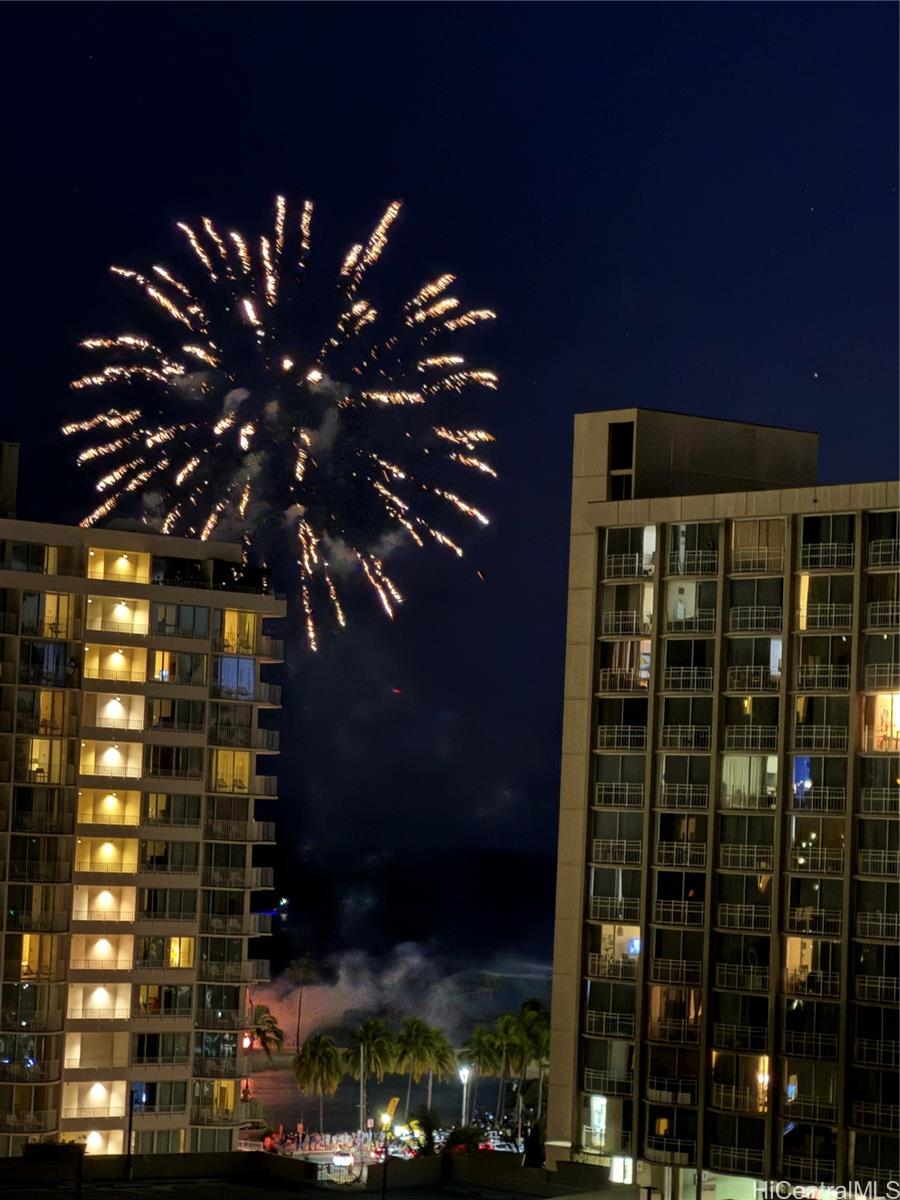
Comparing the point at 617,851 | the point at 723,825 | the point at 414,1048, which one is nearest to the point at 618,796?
the point at 617,851

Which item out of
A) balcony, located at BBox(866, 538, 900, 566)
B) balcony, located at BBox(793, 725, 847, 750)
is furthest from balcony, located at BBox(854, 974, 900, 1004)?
balcony, located at BBox(866, 538, 900, 566)

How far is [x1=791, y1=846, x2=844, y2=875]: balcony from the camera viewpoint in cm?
9012

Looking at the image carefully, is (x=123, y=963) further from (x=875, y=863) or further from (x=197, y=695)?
(x=875, y=863)

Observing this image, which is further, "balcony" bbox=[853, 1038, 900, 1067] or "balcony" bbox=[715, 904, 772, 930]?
"balcony" bbox=[715, 904, 772, 930]

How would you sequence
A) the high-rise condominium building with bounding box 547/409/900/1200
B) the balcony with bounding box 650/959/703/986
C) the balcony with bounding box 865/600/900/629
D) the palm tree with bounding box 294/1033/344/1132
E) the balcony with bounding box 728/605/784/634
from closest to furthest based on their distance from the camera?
1. the high-rise condominium building with bounding box 547/409/900/1200
2. the balcony with bounding box 865/600/900/629
3. the balcony with bounding box 728/605/784/634
4. the balcony with bounding box 650/959/703/986
5. the palm tree with bounding box 294/1033/344/1132

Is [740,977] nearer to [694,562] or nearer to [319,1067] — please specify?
[694,562]

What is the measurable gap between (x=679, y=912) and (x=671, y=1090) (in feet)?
22.0

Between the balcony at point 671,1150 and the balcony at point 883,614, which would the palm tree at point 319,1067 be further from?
the balcony at point 883,614

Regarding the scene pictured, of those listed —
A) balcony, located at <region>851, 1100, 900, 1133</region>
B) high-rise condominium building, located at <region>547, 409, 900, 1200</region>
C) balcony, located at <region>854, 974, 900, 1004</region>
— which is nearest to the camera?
balcony, located at <region>851, 1100, 900, 1133</region>

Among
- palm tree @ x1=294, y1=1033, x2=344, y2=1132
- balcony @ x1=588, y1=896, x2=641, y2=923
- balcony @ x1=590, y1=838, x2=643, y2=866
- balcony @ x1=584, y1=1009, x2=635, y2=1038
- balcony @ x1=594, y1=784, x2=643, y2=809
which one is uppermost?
balcony @ x1=594, y1=784, x2=643, y2=809

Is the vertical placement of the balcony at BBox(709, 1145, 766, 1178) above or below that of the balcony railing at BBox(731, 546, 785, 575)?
below

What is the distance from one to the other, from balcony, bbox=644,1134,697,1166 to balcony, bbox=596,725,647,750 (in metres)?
14.9

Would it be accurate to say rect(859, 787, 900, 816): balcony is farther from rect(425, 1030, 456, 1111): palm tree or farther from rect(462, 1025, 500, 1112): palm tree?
rect(462, 1025, 500, 1112): palm tree

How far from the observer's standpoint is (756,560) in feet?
305
